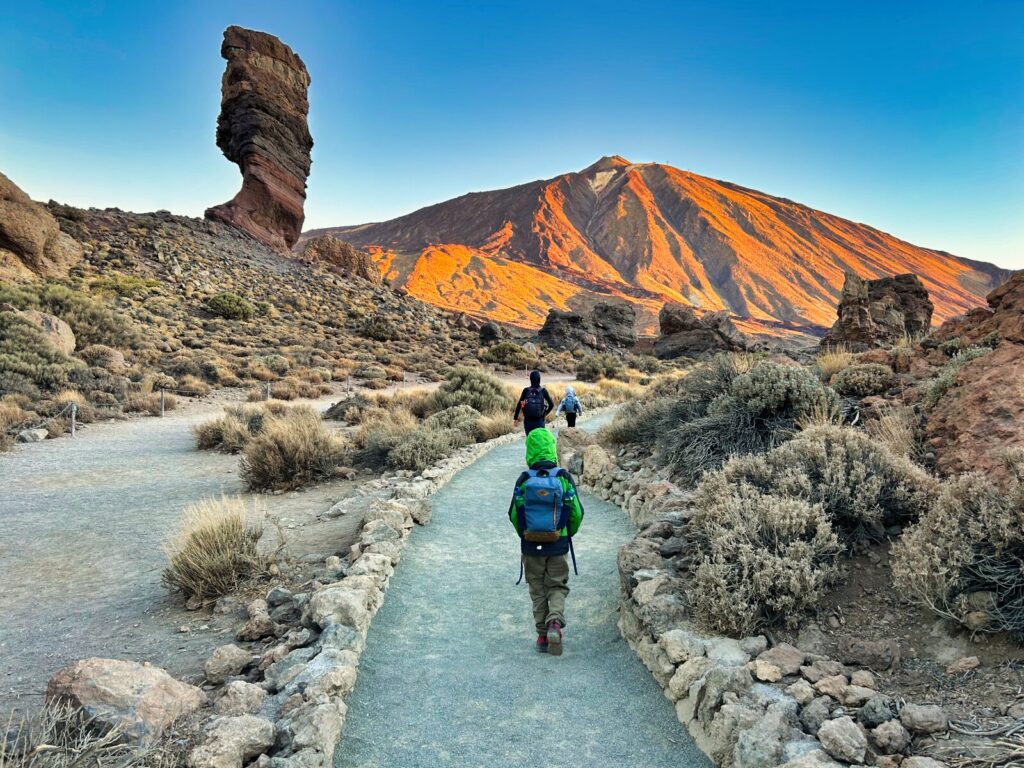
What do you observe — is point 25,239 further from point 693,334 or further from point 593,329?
point 693,334

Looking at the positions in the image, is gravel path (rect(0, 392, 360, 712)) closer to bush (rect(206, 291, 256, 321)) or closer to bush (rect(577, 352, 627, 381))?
bush (rect(577, 352, 627, 381))

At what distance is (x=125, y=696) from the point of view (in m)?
2.94

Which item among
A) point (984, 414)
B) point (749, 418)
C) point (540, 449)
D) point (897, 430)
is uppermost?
point (984, 414)

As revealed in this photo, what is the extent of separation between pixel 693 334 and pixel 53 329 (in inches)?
1537

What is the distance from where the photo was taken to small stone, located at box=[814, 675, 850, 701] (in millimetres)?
3042

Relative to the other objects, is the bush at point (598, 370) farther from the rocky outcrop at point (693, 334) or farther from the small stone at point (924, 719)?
the small stone at point (924, 719)

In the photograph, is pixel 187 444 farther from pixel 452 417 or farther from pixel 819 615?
pixel 819 615

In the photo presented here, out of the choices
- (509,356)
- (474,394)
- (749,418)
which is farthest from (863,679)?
(509,356)

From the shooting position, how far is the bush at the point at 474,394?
53.7 ft

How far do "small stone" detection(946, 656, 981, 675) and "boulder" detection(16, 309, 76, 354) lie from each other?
2299 centimetres

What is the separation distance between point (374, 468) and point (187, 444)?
524 cm

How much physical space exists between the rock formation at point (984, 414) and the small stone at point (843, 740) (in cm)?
254

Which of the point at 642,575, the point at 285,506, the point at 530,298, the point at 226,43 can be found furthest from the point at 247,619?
the point at 530,298

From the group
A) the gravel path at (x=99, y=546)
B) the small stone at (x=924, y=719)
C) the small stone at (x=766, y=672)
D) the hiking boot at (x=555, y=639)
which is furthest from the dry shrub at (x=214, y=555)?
the small stone at (x=924, y=719)
